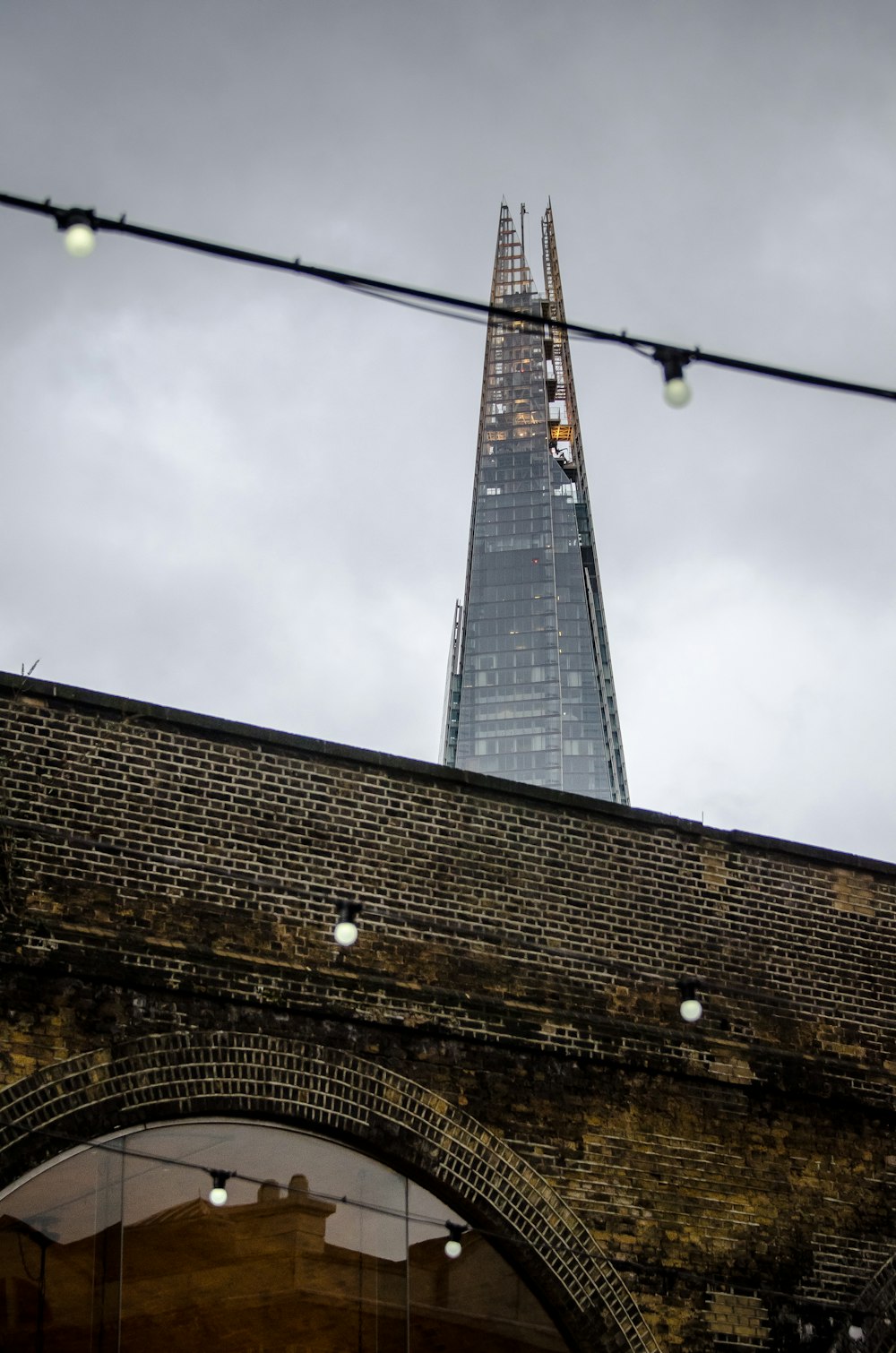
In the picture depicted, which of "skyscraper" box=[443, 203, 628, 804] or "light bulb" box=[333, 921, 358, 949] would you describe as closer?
"light bulb" box=[333, 921, 358, 949]

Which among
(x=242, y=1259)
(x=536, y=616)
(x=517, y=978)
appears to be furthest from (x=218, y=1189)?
(x=536, y=616)

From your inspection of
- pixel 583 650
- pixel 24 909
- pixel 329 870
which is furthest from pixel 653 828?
pixel 583 650

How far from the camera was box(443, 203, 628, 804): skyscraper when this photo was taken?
15000 cm

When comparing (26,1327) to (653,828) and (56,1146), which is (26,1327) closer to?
(56,1146)

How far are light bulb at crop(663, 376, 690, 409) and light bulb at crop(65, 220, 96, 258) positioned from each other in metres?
2.65

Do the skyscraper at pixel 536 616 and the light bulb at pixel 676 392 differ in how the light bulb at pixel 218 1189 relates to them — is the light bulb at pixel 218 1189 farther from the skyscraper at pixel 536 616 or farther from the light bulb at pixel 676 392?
the skyscraper at pixel 536 616

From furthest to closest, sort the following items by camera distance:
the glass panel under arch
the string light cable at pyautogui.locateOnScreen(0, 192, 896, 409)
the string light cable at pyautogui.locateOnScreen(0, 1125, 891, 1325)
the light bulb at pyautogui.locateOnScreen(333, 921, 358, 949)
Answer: the light bulb at pyautogui.locateOnScreen(333, 921, 358, 949), the string light cable at pyautogui.locateOnScreen(0, 1125, 891, 1325), the glass panel under arch, the string light cable at pyautogui.locateOnScreen(0, 192, 896, 409)

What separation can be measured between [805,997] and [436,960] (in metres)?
3.79

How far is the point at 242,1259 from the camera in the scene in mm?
11781

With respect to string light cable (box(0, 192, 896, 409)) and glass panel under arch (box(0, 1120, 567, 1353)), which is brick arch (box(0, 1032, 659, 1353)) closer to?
glass panel under arch (box(0, 1120, 567, 1353))

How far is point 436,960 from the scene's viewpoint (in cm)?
1316

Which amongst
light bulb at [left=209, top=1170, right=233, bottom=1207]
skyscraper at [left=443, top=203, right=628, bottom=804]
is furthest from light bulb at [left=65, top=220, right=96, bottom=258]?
skyscraper at [left=443, top=203, right=628, bottom=804]

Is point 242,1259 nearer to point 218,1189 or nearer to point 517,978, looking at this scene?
point 218,1189

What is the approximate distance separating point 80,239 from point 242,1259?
8.06 metres
